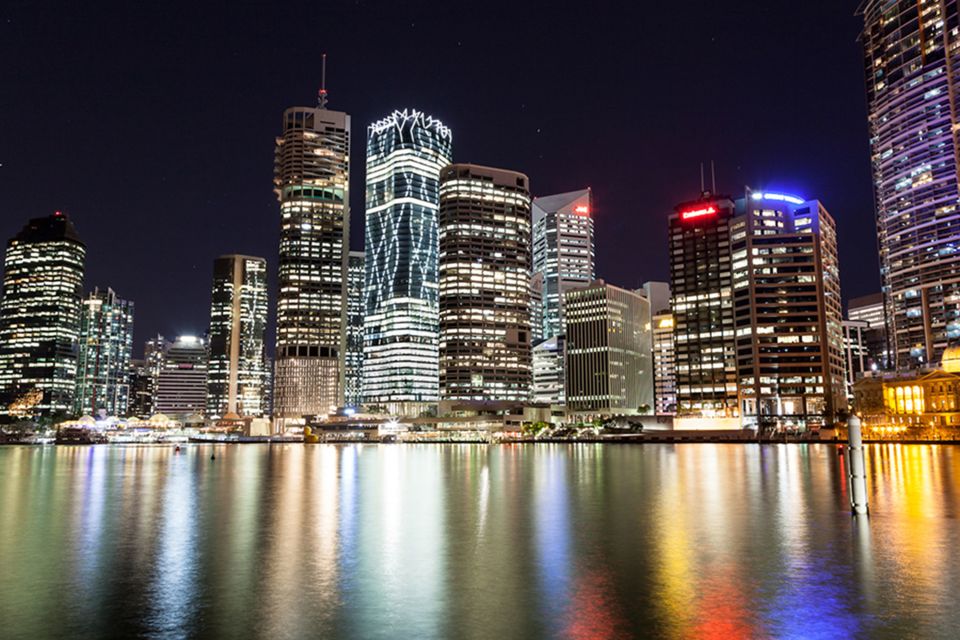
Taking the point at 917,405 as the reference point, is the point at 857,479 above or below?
below

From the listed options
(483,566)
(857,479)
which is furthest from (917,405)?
(483,566)

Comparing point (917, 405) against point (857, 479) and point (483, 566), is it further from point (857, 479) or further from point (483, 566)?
point (483, 566)

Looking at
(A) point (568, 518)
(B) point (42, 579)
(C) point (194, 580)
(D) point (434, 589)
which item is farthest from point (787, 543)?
(B) point (42, 579)

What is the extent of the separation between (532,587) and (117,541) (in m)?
19.8

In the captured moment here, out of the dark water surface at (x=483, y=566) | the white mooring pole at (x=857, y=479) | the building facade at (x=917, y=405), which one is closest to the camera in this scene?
the dark water surface at (x=483, y=566)

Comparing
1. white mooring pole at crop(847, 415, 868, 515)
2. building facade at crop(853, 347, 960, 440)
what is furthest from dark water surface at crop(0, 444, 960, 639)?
building facade at crop(853, 347, 960, 440)

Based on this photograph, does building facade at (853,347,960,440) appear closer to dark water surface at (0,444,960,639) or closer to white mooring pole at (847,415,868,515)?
dark water surface at (0,444,960,639)

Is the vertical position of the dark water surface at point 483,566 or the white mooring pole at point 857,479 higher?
the white mooring pole at point 857,479

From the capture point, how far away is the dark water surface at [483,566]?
60.2 feet

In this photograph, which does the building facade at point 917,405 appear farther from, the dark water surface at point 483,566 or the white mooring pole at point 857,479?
the white mooring pole at point 857,479

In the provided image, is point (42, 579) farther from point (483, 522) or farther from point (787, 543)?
point (787, 543)

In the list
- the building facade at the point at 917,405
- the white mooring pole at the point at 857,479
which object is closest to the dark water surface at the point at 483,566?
the white mooring pole at the point at 857,479

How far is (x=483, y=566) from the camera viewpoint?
25.5 m

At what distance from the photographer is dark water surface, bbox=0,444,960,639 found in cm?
1834
